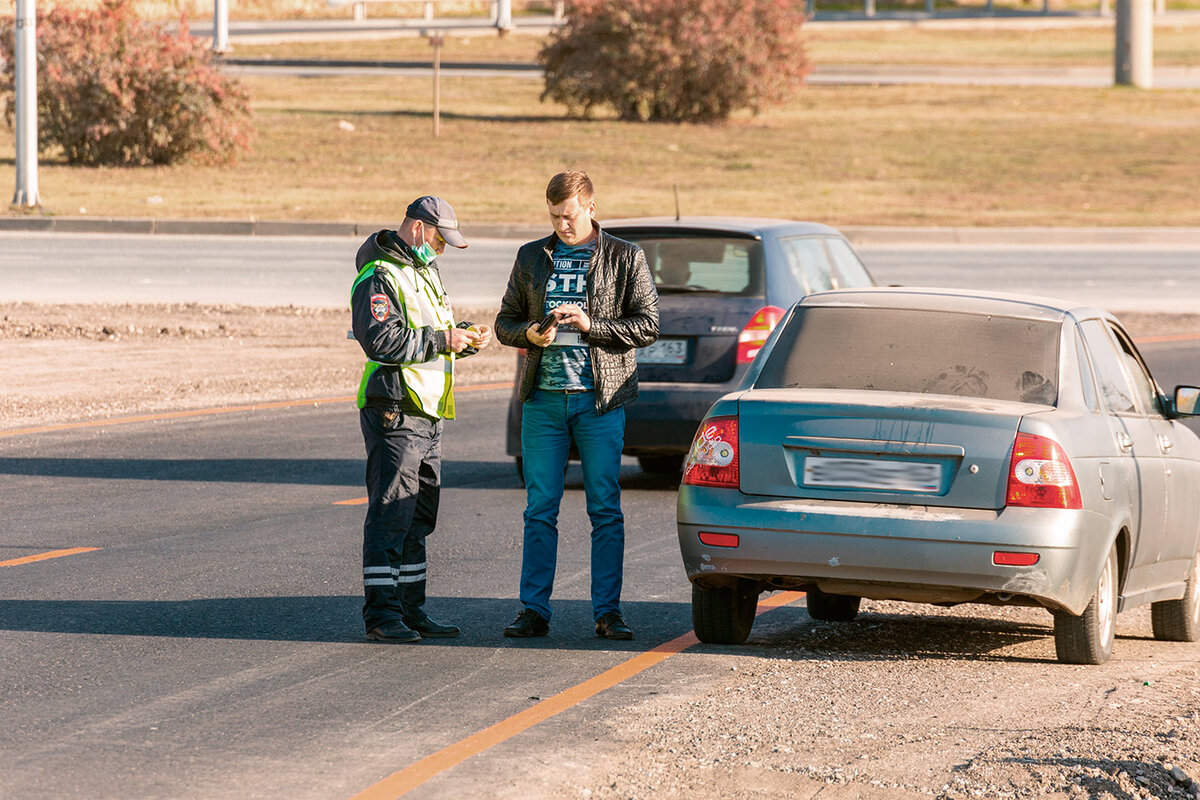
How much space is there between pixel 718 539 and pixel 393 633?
1.34 m

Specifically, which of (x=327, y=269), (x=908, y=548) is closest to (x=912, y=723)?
(x=908, y=548)

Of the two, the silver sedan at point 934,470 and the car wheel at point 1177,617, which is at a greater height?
the silver sedan at point 934,470

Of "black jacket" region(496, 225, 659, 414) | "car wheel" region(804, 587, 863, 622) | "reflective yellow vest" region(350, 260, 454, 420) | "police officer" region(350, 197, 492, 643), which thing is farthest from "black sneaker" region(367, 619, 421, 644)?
"car wheel" region(804, 587, 863, 622)

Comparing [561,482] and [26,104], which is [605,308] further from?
[26,104]

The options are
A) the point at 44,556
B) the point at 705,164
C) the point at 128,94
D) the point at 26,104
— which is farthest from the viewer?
the point at 705,164

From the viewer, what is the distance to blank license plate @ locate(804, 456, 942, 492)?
665cm

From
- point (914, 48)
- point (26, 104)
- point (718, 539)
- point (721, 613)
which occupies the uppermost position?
point (914, 48)

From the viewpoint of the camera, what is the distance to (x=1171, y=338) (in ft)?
68.5

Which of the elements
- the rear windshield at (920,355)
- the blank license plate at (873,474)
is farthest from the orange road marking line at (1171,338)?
the blank license plate at (873,474)

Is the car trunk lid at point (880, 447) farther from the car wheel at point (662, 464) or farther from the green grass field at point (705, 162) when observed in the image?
the green grass field at point (705, 162)

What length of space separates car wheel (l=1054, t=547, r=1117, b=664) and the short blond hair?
2.37 meters

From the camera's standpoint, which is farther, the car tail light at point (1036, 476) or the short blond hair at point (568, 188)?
the short blond hair at point (568, 188)

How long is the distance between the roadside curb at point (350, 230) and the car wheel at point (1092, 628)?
72.4ft

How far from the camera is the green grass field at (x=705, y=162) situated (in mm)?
32656
